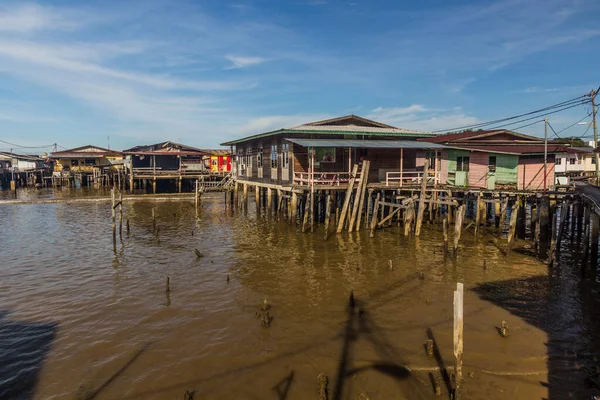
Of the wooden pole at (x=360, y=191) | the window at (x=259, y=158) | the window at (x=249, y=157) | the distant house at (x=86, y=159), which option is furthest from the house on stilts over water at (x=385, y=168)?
the distant house at (x=86, y=159)

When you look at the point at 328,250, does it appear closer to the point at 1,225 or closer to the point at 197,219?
the point at 197,219

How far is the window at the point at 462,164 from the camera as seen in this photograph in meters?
27.9

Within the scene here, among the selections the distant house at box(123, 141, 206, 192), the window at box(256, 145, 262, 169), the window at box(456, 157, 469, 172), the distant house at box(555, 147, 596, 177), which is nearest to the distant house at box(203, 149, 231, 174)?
the distant house at box(123, 141, 206, 192)

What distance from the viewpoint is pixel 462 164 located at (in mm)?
28203

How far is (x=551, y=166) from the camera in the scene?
2648 cm

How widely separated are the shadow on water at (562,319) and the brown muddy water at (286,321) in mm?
45

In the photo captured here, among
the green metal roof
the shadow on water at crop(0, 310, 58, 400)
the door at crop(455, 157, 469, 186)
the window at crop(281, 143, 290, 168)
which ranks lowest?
the shadow on water at crop(0, 310, 58, 400)

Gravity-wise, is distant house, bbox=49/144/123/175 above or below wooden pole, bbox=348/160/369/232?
above

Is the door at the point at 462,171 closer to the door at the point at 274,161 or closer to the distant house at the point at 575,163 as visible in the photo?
the door at the point at 274,161

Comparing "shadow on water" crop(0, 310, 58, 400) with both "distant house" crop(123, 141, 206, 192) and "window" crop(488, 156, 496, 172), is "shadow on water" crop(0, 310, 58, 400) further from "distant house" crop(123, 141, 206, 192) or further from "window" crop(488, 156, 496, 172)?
"distant house" crop(123, 141, 206, 192)

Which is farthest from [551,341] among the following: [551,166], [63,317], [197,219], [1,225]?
[1,225]

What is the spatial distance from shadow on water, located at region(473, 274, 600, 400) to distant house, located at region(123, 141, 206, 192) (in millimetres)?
42748

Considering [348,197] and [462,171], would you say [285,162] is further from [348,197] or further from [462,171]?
[462,171]

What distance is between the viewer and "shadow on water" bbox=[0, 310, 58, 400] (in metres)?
8.55
